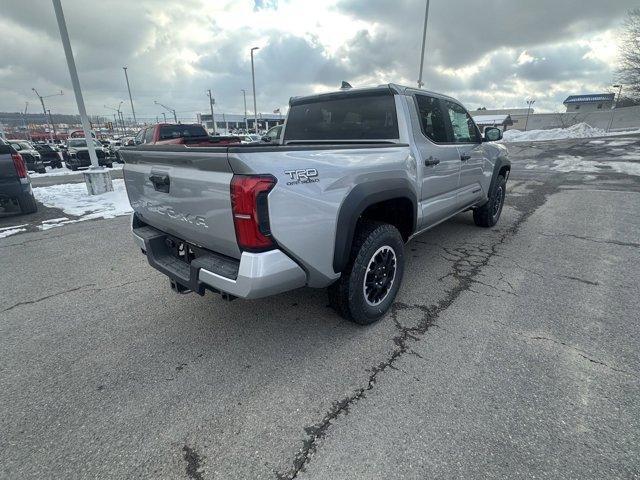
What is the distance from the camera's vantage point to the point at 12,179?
262 inches

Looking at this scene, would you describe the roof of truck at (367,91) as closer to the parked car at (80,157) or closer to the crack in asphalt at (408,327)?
the crack in asphalt at (408,327)

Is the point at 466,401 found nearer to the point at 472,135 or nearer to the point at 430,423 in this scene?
the point at 430,423

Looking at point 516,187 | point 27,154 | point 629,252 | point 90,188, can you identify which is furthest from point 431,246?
point 27,154

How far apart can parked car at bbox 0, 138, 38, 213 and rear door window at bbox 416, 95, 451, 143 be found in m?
7.43

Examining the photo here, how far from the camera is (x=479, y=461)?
70.0 inches

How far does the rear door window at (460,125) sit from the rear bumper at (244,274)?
299 centimetres

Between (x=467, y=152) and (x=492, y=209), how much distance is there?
5.86 feet

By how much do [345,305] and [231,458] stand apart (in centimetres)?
133

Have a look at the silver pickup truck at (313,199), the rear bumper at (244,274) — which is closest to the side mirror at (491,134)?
the silver pickup truck at (313,199)

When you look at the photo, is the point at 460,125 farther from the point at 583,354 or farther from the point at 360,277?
the point at 583,354

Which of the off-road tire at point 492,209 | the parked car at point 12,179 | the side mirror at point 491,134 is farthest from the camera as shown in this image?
the parked car at point 12,179

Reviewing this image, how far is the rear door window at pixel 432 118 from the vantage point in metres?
3.55

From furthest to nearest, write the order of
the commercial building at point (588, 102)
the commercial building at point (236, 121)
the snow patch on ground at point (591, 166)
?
the commercial building at point (236, 121)
the commercial building at point (588, 102)
the snow patch on ground at point (591, 166)

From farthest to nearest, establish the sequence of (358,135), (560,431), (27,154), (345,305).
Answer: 1. (27,154)
2. (358,135)
3. (345,305)
4. (560,431)
